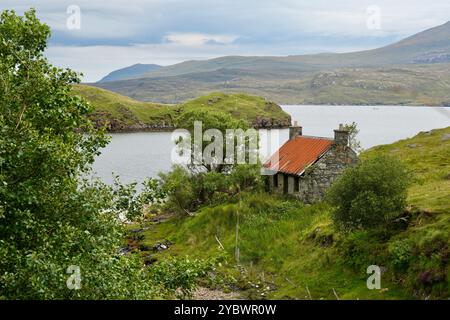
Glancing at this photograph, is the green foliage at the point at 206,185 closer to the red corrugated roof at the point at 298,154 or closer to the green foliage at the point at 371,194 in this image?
the red corrugated roof at the point at 298,154

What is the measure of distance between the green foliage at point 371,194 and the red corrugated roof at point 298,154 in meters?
15.4

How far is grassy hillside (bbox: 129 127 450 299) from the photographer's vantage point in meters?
35.8

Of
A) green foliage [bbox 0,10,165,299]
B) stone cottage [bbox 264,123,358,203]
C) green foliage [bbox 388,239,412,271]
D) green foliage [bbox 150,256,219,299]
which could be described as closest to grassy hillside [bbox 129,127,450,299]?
green foliage [bbox 388,239,412,271]

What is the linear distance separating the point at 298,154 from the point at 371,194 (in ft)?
73.3

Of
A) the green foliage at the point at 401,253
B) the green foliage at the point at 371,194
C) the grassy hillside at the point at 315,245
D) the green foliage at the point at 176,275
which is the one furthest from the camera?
the green foliage at the point at 371,194

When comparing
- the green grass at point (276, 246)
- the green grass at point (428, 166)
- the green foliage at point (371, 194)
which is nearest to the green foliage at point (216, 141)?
the green grass at point (276, 246)

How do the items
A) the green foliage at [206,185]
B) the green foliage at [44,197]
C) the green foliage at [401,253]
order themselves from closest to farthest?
the green foliage at [44,197] → the green foliage at [401,253] → the green foliage at [206,185]

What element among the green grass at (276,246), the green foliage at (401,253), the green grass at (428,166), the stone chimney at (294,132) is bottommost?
the green grass at (276,246)

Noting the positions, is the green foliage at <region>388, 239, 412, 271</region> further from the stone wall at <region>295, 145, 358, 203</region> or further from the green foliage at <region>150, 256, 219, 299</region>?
the stone wall at <region>295, 145, 358, 203</region>

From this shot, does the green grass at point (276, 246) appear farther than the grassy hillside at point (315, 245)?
Yes

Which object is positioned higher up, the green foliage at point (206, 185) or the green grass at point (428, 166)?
the green grass at point (428, 166)

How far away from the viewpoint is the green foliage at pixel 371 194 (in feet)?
131

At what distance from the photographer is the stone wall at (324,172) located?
188ft

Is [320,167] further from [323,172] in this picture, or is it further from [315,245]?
[315,245]
